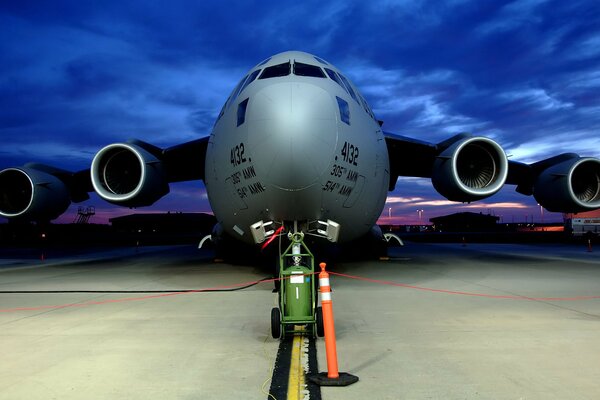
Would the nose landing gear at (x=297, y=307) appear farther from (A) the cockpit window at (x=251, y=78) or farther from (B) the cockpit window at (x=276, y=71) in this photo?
(A) the cockpit window at (x=251, y=78)

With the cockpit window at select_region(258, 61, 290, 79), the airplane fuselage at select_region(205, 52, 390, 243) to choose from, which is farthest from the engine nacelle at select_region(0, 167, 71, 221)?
the cockpit window at select_region(258, 61, 290, 79)

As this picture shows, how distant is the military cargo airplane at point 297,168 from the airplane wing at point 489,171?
0.03 meters

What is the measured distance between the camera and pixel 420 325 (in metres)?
5.07

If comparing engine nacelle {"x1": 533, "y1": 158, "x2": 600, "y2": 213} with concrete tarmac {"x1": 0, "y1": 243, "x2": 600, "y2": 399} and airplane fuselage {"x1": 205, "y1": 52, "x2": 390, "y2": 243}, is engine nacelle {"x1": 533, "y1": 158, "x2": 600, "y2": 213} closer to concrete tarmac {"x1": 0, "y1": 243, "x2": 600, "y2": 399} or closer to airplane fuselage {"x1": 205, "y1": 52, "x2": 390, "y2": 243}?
concrete tarmac {"x1": 0, "y1": 243, "x2": 600, "y2": 399}

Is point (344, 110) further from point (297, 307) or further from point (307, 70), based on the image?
point (297, 307)

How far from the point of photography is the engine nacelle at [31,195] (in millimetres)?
11727

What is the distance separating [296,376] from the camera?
11.2 ft

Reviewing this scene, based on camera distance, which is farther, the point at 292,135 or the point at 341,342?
the point at 292,135

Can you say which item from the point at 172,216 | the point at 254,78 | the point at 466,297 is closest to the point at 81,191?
the point at 254,78

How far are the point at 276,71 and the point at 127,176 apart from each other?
560 centimetres

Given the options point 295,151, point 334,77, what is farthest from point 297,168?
point 334,77

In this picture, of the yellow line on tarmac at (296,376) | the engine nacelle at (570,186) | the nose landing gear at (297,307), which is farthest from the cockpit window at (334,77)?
the engine nacelle at (570,186)

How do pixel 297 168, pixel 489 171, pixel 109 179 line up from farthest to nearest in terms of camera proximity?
1. pixel 109 179
2. pixel 489 171
3. pixel 297 168

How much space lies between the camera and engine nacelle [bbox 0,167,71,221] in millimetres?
11727
